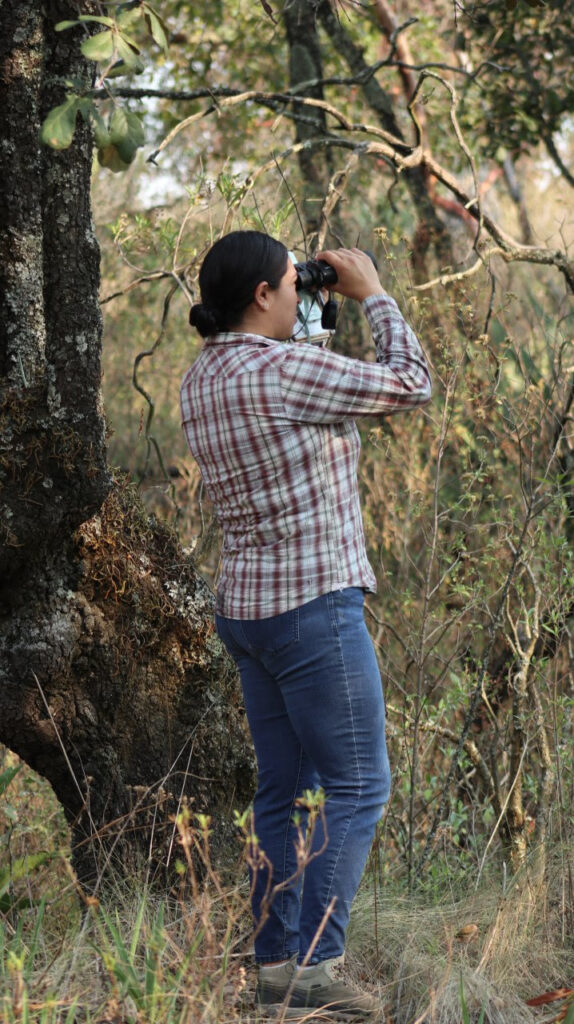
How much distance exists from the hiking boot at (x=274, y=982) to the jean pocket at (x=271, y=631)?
0.74m

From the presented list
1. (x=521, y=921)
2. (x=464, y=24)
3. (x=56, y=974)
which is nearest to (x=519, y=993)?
(x=521, y=921)

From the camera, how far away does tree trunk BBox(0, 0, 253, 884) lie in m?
2.61

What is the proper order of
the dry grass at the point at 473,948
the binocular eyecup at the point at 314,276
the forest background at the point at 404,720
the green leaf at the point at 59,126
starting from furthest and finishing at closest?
the dry grass at the point at 473,948 < the binocular eyecup at the point at 314,276 < the forest background at the point at 404,720 < the green leaf at the point at 59,126

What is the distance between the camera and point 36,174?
258 cm

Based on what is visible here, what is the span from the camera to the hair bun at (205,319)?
97.8 inches

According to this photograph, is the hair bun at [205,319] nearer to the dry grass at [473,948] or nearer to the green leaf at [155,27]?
the green leaf at [155,27]

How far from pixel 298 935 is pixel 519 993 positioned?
74 cm

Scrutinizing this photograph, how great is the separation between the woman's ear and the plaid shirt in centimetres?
8

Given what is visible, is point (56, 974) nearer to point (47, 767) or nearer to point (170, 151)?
point (47, 767)

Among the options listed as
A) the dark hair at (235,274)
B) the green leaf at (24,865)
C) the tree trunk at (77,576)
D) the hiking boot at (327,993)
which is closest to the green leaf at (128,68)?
the dark hair at (235,274)

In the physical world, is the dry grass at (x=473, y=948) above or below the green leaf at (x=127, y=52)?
below

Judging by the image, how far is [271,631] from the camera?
2.44 m

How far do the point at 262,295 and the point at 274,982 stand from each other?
162cm

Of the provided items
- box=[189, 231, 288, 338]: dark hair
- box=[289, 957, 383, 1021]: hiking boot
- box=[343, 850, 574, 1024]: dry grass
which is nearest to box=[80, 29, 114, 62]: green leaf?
box=[189, 231, 288, 338]: dark hair
